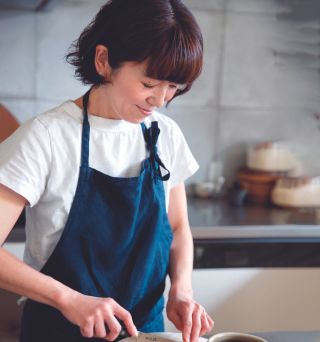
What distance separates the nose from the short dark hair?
29 millimetres

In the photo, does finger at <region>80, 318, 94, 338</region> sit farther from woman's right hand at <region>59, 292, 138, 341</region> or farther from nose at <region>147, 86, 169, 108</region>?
nose at <region>147, 86, 169, 108</region>

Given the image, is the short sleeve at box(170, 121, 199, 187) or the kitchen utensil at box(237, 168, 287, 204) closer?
the short sleeve at box(170, 121, 199, 187)

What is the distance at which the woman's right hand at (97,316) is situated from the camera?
83 cm

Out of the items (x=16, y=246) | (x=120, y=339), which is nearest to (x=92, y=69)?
(x=120, y=339)

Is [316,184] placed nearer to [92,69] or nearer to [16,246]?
[16,246]

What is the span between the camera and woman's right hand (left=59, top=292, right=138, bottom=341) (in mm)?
826

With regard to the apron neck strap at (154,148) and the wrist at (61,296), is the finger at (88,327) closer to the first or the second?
the wrist at (61,296)

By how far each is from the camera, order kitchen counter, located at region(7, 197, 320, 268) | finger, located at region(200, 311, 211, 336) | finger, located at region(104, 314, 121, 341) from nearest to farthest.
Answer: finger, located at region(104, 314, 121, 341), finger, located at region(200, 311, 211, 336), kitchen counter, located at region(7, 197, 320, 268)

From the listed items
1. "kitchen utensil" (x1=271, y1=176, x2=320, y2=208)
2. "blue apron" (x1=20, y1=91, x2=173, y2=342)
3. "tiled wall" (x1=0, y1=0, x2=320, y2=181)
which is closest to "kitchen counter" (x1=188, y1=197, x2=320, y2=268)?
"kitchen utensil" (x1=271, y1=176, x2=320, y2=208)

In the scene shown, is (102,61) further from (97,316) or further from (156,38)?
(97,316)

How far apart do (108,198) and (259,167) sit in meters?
1.17

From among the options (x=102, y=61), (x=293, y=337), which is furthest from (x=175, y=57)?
(x=293, y=337)

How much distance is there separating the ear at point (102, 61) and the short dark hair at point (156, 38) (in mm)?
13

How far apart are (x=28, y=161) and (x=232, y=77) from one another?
1309mm
